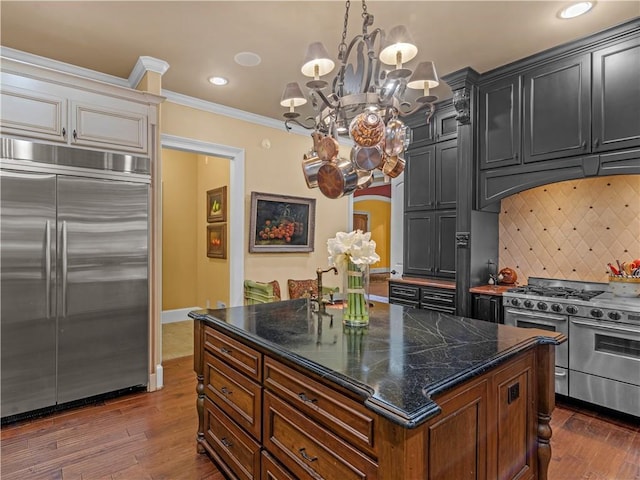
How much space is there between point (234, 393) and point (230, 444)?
307 millimetres

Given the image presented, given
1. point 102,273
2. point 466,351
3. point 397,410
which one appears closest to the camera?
point 397,410

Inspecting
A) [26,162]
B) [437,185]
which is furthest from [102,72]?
[437,185]

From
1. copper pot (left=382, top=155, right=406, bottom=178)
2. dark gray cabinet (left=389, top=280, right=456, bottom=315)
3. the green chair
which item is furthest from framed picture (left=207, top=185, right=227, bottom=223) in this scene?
copper pot (left=382, top=155, right=406, bottom=178)

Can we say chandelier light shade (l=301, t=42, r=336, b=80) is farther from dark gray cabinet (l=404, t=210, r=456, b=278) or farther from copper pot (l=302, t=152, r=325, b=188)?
dark gray cabinet (l=404, t=210, r=456, b=278)

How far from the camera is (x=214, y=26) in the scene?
2756 mm

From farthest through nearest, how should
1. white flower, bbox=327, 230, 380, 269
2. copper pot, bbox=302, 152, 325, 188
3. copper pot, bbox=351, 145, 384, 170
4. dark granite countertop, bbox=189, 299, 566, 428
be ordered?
copper pot, bbox=302, 152, 325, 188 → copper pot, bbox=351, 145, 384, 170 → white flower, bbox=327, 230, 380, 269 → dark granite countertop, bbox=189, 299, 566, 428

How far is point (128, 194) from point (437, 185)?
321 centimetres

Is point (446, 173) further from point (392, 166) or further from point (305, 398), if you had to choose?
point (305, 398)

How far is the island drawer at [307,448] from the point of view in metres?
1.25

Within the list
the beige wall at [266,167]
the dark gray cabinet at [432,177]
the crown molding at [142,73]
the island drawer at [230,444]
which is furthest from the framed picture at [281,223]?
the island drawer at [230,444]

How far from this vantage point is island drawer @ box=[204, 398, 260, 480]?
179cm

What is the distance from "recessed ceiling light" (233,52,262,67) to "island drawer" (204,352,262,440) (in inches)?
97.9

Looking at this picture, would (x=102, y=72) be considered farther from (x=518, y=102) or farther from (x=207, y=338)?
(x=518, y=102)

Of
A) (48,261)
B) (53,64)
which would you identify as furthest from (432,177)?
(53,64)
